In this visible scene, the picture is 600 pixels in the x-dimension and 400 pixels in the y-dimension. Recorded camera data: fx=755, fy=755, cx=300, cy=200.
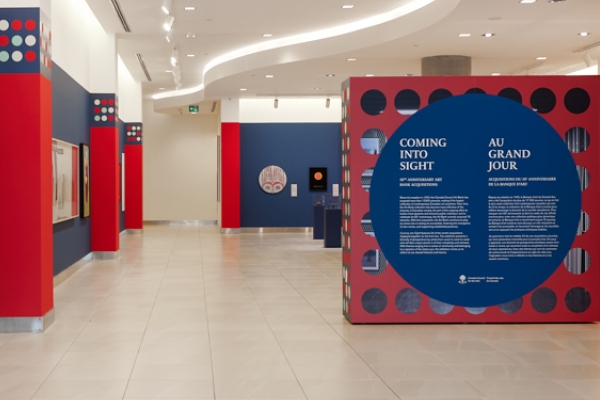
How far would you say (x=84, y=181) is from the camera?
13414 millimetres

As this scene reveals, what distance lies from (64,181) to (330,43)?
213 inches

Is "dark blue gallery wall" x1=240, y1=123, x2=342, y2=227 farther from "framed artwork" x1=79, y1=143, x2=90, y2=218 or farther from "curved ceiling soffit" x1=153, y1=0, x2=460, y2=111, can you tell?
"framed artwork" x1=79, y1=143, x2=90, y2=218

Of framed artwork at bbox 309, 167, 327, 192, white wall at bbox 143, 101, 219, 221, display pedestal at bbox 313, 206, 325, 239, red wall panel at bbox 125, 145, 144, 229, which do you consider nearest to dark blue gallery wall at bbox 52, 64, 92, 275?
display pedestal at bbox 313, 206, 325, 239

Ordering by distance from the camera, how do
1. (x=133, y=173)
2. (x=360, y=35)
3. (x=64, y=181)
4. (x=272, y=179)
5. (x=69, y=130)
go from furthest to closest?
(x=272, y=179), (x=133, y=173), (x=360, y=35), (x=69, y=130), (x=64, y=181)

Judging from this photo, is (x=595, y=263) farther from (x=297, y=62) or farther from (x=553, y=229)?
(x=297, y=62)

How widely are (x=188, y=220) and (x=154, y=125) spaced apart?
3654 mm

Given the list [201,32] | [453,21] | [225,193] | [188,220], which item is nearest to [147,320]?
[453,21]

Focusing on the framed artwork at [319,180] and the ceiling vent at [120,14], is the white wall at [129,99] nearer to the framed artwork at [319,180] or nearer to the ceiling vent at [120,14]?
the framed artwork at [319,180]

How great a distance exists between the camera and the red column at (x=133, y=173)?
22520 millimetres

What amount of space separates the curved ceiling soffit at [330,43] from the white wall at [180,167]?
7.84 m

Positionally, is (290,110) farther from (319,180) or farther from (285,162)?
(319,180)

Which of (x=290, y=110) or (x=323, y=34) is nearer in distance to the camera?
(x=323, y=34)

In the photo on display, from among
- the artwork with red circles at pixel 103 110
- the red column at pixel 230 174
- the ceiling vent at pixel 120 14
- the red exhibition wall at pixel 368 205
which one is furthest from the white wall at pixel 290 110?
the red exhibition wall at pixel 368 205

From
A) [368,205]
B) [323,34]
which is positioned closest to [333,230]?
[323,34]
